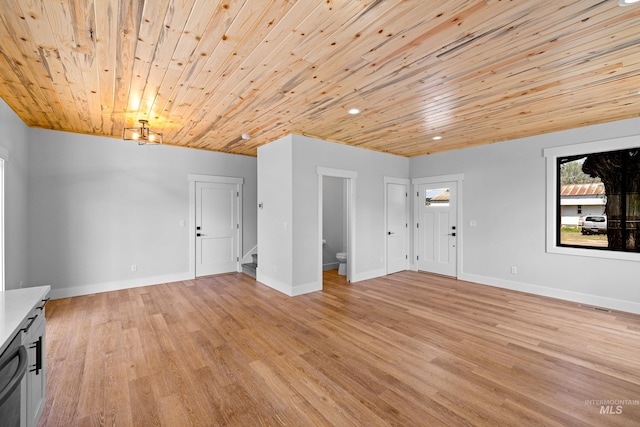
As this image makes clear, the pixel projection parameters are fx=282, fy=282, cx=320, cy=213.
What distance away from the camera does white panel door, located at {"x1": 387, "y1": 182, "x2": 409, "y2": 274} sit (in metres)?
6.05

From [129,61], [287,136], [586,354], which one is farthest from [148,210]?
[586,354]

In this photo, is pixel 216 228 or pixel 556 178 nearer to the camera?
pixel 556 178

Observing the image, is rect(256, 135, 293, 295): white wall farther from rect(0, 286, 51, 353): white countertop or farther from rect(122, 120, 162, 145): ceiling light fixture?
rect(0, 286, 51, 353): white countertop

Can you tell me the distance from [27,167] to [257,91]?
12.9 ft

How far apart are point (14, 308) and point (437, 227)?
613cm

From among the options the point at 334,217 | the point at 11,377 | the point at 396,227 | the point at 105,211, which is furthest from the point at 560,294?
the point at 105,211

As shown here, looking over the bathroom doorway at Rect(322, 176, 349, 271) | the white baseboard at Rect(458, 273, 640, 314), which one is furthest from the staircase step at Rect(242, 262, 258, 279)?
the white baseboard at Rect(458, 273, 640, 314)

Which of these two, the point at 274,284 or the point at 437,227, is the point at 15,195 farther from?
the point at 437,227

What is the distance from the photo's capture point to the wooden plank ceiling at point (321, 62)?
1.78 metres

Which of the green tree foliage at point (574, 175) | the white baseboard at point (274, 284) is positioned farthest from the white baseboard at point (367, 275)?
the green tree foliage at point (574, 175)

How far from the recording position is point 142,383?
89.8 inches

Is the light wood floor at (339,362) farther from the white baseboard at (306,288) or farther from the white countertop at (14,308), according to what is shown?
the white countertop at (14,308)

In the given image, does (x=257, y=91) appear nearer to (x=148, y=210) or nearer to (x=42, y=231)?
(x=148, y=210)

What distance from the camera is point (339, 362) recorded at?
8.49ft
